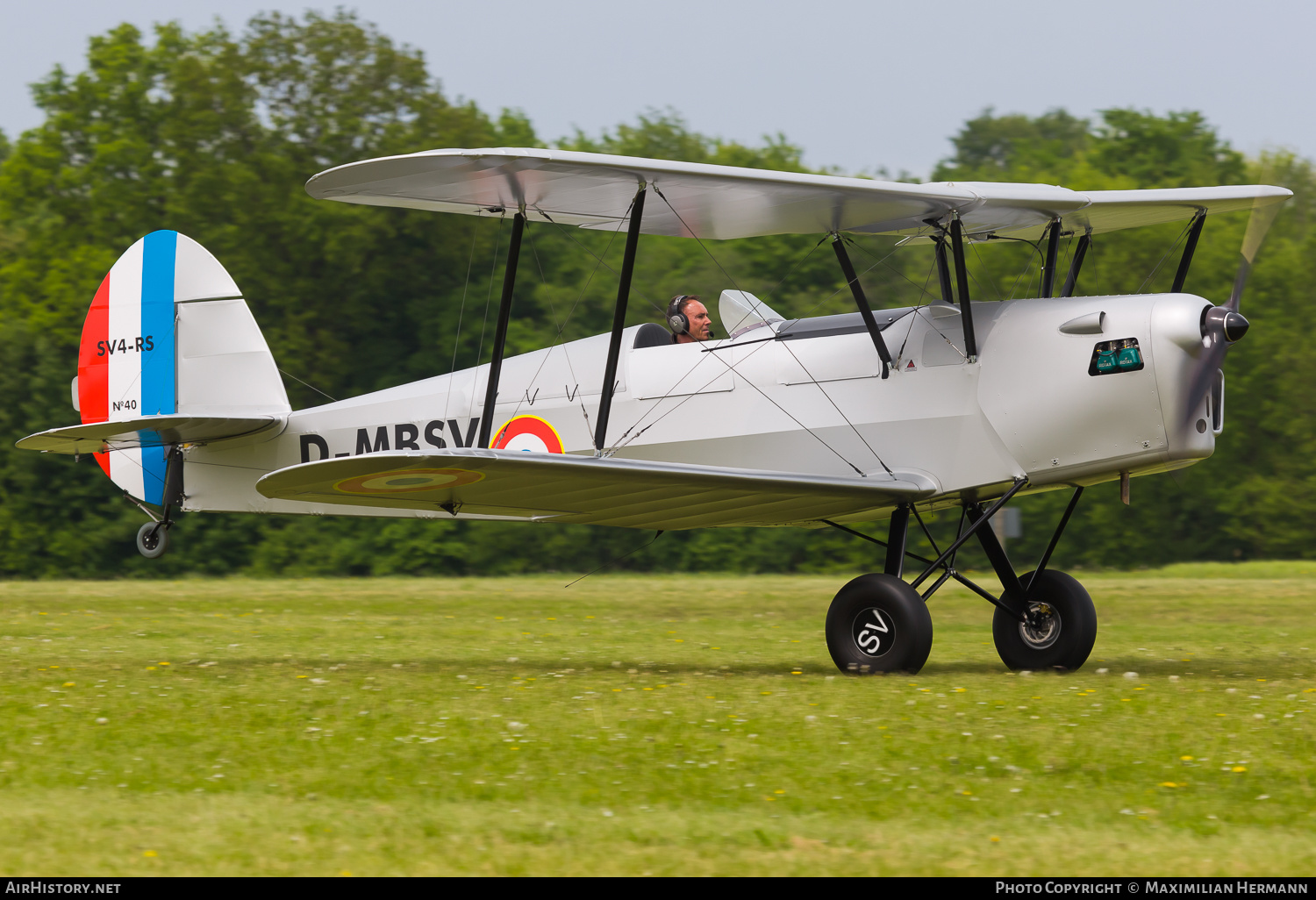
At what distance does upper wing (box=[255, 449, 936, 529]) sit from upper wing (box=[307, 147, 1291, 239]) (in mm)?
1958

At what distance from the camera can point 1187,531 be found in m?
38.5

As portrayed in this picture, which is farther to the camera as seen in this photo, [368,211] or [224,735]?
[368,211]

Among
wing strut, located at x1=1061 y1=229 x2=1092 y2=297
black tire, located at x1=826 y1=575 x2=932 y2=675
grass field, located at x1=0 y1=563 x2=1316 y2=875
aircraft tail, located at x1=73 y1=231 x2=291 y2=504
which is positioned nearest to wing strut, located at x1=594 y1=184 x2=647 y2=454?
grass field, located at x1=0 y1=563 x2=1316 y2=875

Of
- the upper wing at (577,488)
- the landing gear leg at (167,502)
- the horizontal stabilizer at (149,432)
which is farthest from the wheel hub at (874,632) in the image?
the landing gear leg at (167,502)

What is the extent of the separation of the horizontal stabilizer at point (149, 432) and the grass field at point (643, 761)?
5.99ft

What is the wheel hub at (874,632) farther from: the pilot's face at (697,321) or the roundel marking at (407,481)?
the pilot's face at (697,321)

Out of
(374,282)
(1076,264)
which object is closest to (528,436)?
(1076,264)

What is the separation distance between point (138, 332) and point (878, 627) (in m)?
9.01

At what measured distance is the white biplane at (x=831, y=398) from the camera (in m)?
9.52

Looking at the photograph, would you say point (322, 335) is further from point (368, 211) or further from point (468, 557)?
point (468, 557)

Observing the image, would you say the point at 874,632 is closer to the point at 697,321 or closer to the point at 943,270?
the point at 943,270

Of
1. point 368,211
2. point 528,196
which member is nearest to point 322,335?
point 368,211

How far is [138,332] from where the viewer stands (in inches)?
582
